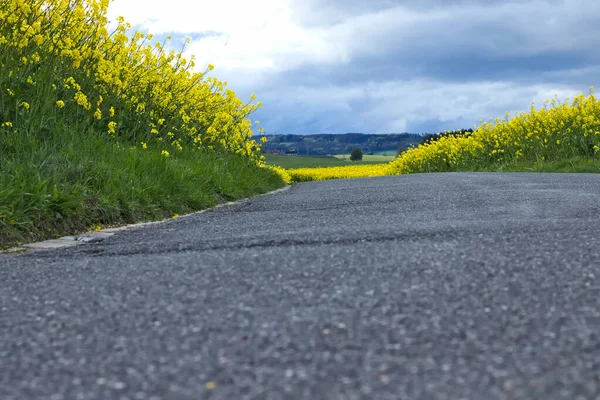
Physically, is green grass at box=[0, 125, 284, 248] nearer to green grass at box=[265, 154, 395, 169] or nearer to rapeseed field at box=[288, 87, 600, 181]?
rapeseed field at box=[288, 87, 600, 181]

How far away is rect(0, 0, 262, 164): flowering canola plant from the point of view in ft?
19.6

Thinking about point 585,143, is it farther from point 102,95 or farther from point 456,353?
point 456,353

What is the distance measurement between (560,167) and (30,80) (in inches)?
423

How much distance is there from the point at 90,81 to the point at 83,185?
2.59 meters

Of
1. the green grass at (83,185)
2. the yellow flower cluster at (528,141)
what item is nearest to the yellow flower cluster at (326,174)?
the yellow flower cluster at (528,141)

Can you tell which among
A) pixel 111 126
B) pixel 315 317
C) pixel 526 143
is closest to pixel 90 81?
pixel 111 126

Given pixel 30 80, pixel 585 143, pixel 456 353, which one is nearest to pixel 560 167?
pixel 585 143

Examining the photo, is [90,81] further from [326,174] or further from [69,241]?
[326,174]

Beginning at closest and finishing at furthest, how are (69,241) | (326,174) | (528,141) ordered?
(69,241) < (528,141) < (326,174)

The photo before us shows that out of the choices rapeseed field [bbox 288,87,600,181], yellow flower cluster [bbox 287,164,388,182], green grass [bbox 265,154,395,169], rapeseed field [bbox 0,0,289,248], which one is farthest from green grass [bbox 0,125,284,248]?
green grass [bbox 265,154,395,169]

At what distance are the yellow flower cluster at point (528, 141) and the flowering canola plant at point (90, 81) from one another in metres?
8.91

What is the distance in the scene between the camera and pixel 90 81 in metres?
7.03

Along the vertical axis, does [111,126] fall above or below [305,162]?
above

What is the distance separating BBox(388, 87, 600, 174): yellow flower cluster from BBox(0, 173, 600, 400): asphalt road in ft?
39.2
